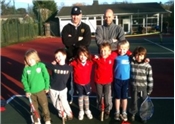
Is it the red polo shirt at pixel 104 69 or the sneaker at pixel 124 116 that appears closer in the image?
the red polo shirt at pixel 104 69

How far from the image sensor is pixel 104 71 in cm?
464

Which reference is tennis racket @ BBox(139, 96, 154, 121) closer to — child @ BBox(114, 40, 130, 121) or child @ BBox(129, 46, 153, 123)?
child @ BBox(129, 46, 153, 123)

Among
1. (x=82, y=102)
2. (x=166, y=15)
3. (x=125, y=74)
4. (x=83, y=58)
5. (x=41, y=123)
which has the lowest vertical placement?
(x=41, y=123)

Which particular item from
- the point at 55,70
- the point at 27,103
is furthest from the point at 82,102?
the point at 27,103

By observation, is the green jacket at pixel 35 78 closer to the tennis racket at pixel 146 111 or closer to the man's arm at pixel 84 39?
the man's arm at pixel 84 39

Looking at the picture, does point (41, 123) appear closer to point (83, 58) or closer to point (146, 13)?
point (83, 58)

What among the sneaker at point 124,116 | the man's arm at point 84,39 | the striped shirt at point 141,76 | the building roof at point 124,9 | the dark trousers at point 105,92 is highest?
the building roof at point 124,9

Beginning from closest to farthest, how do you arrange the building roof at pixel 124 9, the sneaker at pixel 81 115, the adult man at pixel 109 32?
the sneaker at pixel 81 115 → the adult man at pixel 109 32 → the building roof at pixel 124 9

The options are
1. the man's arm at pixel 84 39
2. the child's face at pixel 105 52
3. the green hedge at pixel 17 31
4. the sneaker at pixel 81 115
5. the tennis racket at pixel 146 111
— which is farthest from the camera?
the green hedge at pixel 17 31

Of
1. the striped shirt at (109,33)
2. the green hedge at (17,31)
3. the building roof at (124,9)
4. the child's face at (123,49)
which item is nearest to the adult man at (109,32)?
the striped shirt at (109,33)

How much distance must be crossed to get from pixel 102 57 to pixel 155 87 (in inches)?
122

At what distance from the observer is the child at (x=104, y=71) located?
4.56 meters

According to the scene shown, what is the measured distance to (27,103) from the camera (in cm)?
587

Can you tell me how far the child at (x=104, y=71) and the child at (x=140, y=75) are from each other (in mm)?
397
